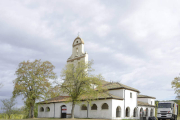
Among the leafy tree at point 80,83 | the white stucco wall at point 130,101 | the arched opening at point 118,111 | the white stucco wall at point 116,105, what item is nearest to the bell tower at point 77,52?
the leafy tree at point 80,83

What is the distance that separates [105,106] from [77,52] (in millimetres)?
14575

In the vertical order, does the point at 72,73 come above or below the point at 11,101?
above

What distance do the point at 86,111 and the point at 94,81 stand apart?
7.68 metres

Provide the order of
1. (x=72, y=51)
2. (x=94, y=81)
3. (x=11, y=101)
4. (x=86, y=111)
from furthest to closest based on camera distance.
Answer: (x=11, y=101) < (x=72, y=51) < (x=86, y=111) < (x=94, y=81)

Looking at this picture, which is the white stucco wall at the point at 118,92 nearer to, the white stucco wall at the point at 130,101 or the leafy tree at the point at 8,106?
the white stucco wall at the point at 130,101

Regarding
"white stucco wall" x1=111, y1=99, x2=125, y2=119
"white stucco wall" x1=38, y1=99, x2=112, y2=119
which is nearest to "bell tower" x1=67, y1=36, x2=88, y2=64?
"white stucco wall" x1=38, y1=99, x2=112, y2=119

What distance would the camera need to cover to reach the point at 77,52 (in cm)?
4534

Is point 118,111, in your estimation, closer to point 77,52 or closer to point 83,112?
point 83,112

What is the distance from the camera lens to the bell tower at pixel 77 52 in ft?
140

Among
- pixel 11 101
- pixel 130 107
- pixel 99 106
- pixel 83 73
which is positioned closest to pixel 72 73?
pixel 83 73

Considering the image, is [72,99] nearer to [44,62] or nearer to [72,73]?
[72,73]

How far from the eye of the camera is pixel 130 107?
37.8 meters

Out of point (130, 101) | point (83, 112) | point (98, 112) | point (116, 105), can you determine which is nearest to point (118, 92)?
point (130, 101)

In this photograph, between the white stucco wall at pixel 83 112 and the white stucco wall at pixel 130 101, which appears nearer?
the white stucco wall at pixel 83 112
